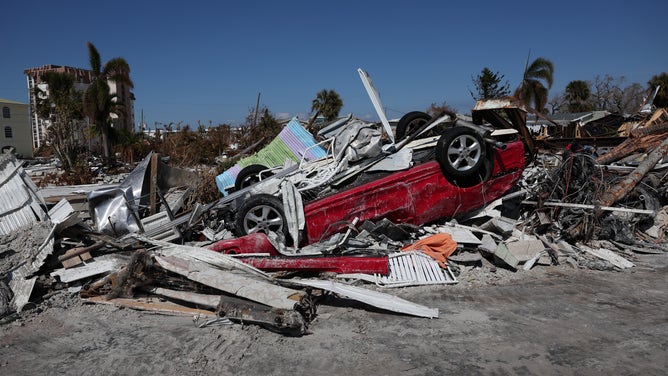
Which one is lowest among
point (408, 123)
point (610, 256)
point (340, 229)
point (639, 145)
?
point (610, 256)

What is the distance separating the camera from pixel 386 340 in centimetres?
434

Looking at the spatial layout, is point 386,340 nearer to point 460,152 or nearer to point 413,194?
point 413,194

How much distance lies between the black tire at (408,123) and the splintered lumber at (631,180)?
335 centimetres

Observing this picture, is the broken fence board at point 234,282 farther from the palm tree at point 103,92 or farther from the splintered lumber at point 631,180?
the palm tree at point 103,92

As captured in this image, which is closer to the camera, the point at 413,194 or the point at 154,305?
the point at 154,305

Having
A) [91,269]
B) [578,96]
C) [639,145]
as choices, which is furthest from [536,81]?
[91,269]

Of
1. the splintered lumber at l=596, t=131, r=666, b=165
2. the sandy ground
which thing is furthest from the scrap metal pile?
the splintered lumber at l=596, t=131, r=666, b=165

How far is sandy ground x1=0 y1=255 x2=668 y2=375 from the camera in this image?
12.7 feet

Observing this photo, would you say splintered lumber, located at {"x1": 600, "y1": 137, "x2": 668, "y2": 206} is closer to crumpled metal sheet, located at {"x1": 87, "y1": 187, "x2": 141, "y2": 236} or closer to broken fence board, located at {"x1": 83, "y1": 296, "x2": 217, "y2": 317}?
broken fence board, located at {"x1": 83, "y1": 296, "x2": 217, "y2": 317}

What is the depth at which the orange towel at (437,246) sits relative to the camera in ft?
21.3

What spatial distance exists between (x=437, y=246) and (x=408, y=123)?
3.06 m

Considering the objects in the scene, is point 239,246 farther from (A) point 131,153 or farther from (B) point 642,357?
(A) point 131,153

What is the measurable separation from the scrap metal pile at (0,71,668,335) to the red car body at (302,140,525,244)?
0.7 inches

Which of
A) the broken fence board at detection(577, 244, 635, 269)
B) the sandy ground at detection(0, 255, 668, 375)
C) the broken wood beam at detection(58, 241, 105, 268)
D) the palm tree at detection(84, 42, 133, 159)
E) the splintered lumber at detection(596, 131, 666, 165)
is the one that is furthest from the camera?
the palm tree at detection(84, 42, 133, 159)
